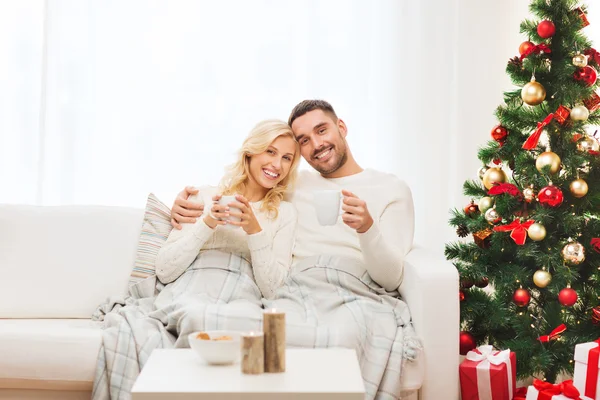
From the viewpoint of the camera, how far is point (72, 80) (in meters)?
3.59

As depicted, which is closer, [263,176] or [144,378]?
[144,378]

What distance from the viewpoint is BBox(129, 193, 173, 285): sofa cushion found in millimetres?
2531

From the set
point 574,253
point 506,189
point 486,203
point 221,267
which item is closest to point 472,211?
point 486,203

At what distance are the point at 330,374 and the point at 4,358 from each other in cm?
104

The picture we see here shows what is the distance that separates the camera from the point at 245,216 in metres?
2.27

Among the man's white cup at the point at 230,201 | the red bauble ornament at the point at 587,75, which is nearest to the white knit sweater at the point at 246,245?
the man's white cup at the point at 230,201

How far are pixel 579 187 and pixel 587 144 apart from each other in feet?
0.50

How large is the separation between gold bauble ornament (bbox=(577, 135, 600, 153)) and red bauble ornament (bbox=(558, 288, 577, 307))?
479mm

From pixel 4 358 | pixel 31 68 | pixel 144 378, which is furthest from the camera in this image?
pixel 31 68

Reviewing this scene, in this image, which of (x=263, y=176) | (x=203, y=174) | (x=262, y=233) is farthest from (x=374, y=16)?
(x=262, y=233)

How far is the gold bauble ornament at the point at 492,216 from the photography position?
2578mm

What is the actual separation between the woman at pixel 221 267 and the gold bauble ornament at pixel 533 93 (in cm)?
84

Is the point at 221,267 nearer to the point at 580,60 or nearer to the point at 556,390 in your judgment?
the point at 556,390

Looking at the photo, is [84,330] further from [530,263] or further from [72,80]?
[72,80]
